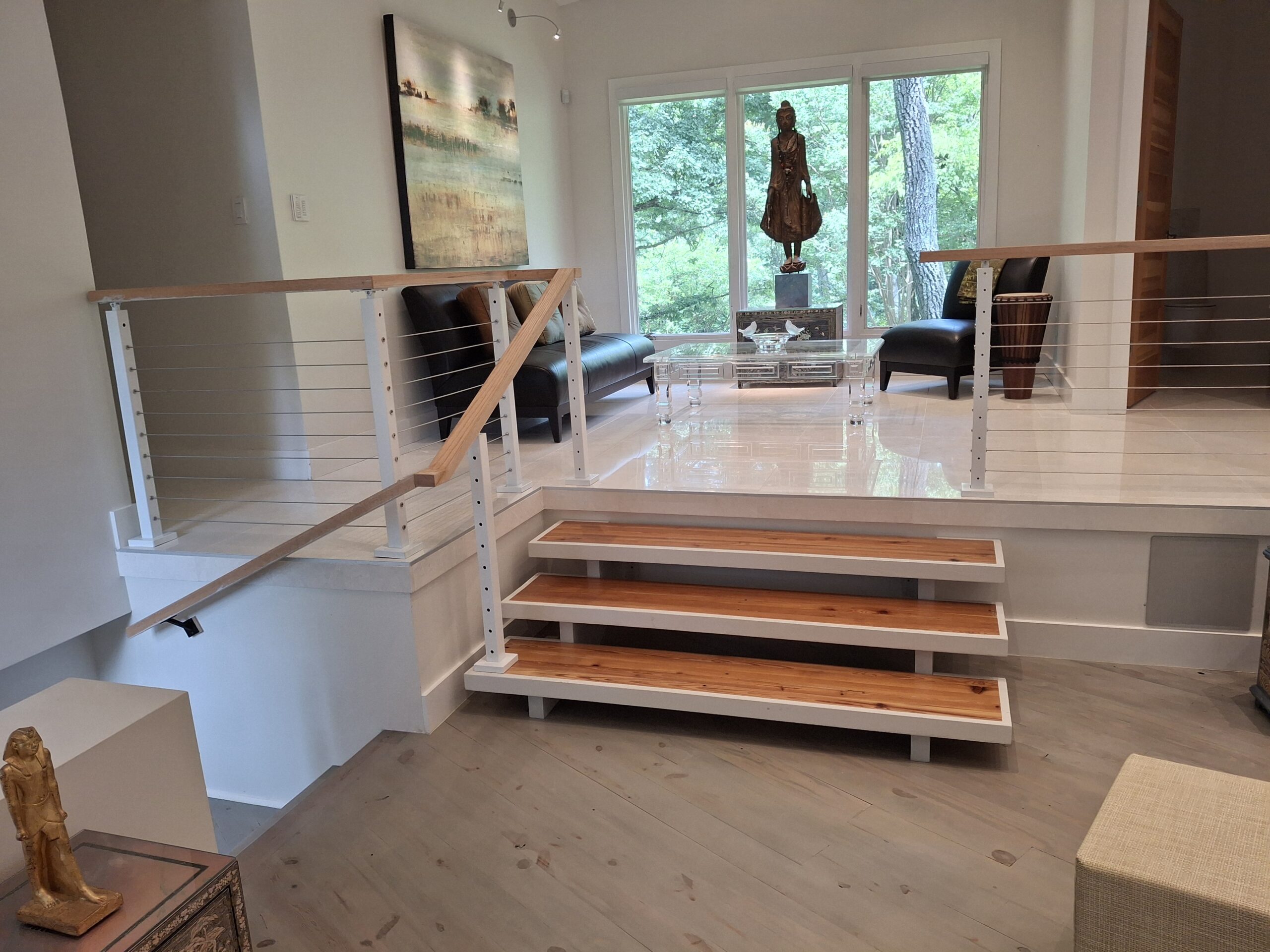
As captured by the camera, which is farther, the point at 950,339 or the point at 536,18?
the point at 536,18

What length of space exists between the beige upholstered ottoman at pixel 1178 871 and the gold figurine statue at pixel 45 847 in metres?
1.55

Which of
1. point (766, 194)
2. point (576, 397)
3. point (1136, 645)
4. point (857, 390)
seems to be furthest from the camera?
point (766, 194)

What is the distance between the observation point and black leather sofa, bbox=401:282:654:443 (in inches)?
179

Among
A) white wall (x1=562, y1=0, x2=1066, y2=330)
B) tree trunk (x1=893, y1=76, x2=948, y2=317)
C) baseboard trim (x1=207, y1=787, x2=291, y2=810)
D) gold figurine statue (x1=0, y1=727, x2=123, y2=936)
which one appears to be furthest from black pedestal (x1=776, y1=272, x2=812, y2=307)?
gold figurine statue (x1=0, y1=727, x2=123, y2=936)

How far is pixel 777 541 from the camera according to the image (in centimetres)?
316

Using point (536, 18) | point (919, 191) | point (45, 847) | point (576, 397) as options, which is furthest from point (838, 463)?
point (536, 18)

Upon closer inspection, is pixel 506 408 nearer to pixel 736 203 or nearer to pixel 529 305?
pixel 529 305

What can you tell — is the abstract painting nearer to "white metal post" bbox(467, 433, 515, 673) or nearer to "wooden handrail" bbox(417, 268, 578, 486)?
"wooden handrail" bbox(417, 268, 578, 486)

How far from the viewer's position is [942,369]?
5.33 m

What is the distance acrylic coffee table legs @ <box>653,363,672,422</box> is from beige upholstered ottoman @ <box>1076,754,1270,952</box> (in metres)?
3.60

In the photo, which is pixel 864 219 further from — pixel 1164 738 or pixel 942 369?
pixel 1164 738

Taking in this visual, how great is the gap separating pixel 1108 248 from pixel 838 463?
1287 millimetres

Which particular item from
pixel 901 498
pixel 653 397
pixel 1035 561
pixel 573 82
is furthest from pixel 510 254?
pixel 1035 561

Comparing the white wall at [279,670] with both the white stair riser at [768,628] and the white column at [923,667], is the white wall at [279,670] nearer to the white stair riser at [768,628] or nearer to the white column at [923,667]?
the white stair riser at [768,628]
